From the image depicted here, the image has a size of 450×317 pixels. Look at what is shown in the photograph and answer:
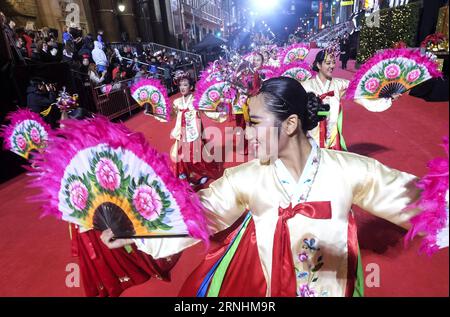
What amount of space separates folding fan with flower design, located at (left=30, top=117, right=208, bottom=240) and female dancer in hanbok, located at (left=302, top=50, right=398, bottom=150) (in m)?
2.36

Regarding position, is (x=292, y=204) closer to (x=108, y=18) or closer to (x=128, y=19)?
→ (x=108, y=18)

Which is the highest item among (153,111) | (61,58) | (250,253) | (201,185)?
(61,58)

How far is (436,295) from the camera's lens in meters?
0.77

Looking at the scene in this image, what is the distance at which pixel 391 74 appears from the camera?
9.21 feet

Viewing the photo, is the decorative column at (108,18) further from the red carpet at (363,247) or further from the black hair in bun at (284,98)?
the black hair in bun at (284,98)

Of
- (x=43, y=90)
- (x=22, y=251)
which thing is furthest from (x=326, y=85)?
(x=43, y=90)

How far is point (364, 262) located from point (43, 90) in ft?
20.6

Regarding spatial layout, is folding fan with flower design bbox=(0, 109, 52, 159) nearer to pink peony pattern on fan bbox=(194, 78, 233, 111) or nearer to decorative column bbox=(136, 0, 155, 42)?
pink peony pattern on fan bbox=(194, 78, 233, 111)

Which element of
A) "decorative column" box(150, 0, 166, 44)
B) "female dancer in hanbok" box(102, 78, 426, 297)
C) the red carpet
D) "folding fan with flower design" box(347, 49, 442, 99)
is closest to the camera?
the red carpet

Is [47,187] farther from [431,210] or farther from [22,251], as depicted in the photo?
[22,251]

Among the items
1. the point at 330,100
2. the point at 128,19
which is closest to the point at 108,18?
the point at 128,19

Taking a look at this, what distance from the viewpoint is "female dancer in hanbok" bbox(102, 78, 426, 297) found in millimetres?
1364

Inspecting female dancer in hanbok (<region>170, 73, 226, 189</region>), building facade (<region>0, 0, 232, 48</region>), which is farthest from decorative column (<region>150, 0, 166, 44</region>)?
female dancer in hanbok (<region>170, 73, 226, 189</region>)

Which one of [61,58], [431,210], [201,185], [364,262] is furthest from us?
[61,58]
